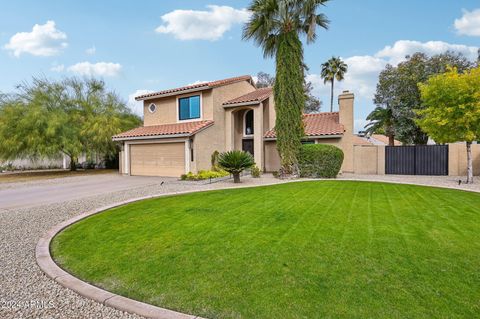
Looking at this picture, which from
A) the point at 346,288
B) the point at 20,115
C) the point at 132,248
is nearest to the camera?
the point at 346,288

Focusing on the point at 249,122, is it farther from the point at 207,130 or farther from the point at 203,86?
the point at 203,86

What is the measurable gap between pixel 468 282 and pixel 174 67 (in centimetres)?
1973

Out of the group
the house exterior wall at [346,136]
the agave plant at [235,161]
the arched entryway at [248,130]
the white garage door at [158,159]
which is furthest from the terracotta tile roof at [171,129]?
the house exterior wall at [346,136]

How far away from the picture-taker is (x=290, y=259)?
4.38 metres

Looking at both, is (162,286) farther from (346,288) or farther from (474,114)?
(474,114)

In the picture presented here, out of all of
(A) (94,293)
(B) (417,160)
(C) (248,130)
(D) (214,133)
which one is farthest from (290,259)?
(B) (417,160)

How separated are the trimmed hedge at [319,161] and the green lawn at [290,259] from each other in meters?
8.01

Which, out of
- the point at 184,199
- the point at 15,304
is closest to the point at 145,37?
the point at 184,199

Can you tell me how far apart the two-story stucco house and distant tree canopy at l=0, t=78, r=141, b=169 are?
13.9 ft

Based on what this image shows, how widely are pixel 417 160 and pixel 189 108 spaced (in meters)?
17.1

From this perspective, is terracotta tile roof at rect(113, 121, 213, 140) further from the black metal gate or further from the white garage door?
the black metal gate

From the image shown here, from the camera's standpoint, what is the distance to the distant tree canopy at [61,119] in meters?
21.0

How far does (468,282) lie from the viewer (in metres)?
3.56

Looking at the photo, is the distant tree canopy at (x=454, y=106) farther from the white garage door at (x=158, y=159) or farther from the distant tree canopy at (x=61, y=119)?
the distant tree canopy at (x=61, y=119)
